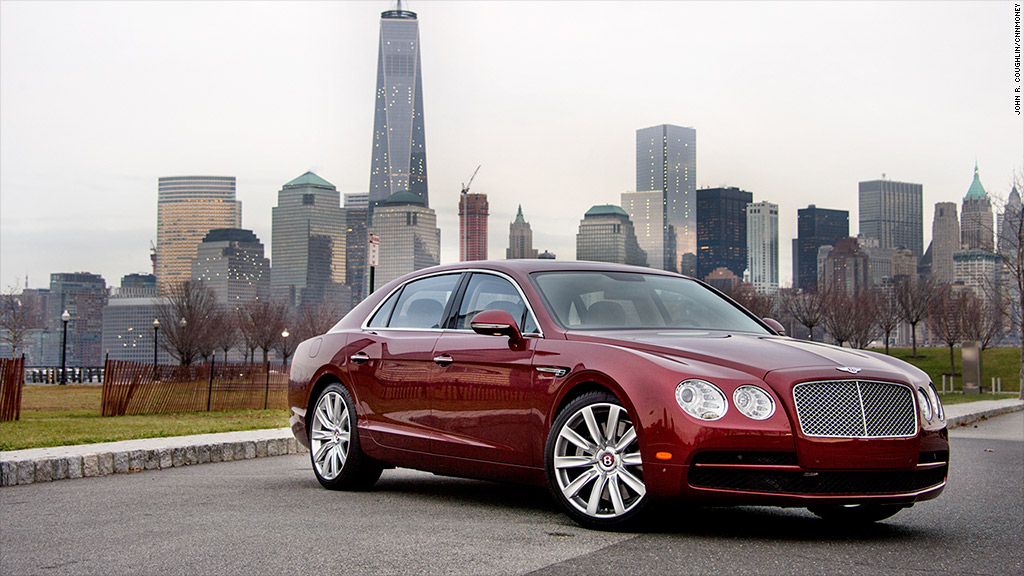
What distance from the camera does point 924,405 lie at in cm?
543

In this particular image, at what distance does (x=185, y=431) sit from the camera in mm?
13453

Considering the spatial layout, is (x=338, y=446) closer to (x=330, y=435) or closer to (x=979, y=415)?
(x=330, y=435)

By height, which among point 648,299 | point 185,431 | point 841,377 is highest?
point 648,299

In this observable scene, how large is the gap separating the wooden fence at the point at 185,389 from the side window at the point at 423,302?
46.3 feet

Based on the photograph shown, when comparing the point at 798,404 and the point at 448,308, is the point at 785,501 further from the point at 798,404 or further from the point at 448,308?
Result: the point at 448,308

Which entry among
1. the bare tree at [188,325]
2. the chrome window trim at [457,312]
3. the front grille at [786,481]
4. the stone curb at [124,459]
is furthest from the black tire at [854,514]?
the bare tree at [188,325]

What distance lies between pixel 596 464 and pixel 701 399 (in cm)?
70

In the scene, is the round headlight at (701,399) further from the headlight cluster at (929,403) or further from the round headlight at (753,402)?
the headlight cluster at (929,403)

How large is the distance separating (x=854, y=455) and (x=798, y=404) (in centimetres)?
37

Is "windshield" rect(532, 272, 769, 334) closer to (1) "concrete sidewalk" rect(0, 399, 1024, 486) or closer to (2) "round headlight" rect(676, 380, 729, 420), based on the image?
(2) "round headlight" rect(676, 380, 729, 420)

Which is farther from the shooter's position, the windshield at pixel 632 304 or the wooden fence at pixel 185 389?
the wooden fence at pixel 185 389

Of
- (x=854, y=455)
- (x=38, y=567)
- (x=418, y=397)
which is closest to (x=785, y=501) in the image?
(x=854, y=455)

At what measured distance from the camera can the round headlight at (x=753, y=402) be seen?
499 centimetres

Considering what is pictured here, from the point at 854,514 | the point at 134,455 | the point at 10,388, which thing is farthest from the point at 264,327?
the point at 854,514
